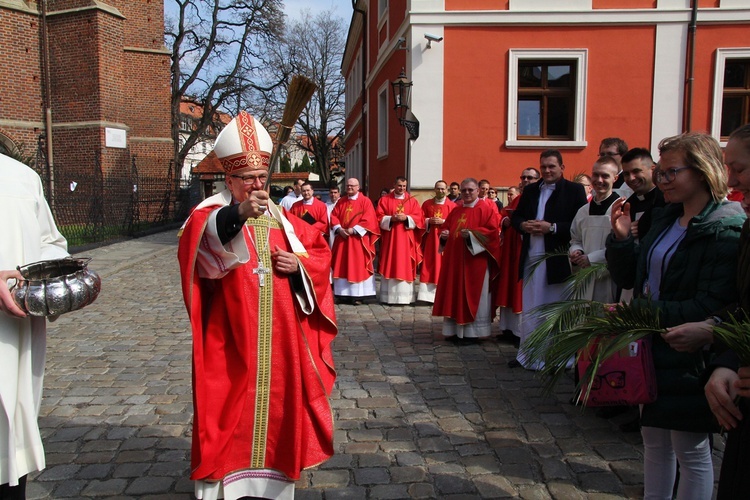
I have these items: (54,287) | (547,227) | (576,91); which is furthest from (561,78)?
(54,287)

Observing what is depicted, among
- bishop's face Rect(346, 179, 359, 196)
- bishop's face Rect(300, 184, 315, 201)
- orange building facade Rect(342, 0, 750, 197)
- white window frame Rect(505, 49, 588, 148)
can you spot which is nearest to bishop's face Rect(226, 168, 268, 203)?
bishop's face Rect(346, 179, 359, 196)

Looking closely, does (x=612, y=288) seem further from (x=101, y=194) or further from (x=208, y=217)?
(x=101, y=194)

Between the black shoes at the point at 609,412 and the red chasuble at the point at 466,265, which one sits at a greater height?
the red chasuble at the point at 466,265

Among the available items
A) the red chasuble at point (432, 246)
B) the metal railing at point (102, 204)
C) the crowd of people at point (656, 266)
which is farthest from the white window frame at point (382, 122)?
the crowd of people at point (656, 266)

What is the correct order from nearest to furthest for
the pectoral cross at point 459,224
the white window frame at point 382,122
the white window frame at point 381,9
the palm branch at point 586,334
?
the palm branch at point 586,334 < the pectoral cross at point 459,224 < the white window frame at point 381,9 < the white window frame at point 382,122

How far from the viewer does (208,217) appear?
9.18 feet

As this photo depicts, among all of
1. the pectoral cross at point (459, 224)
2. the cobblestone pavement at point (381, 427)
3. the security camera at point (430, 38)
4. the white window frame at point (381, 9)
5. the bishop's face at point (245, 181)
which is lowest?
the cobblestone pavement at point (381, 427)

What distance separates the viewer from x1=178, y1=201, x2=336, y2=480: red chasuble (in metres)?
2.84

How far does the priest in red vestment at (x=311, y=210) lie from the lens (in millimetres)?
10281

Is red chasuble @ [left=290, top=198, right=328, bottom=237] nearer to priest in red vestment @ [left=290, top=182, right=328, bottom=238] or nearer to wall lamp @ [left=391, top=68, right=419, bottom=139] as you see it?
priest in red vestment @ [left=290, top=182, right=328, bottom=238]

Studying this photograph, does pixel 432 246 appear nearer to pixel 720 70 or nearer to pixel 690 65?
pixel 690 65

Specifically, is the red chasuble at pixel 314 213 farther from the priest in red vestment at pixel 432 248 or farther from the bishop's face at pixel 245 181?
the bishop's face at pixel 245 181

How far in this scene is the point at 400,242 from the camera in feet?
32.1

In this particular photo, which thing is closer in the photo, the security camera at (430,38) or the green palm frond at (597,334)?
the green palm frond at (597,334)
